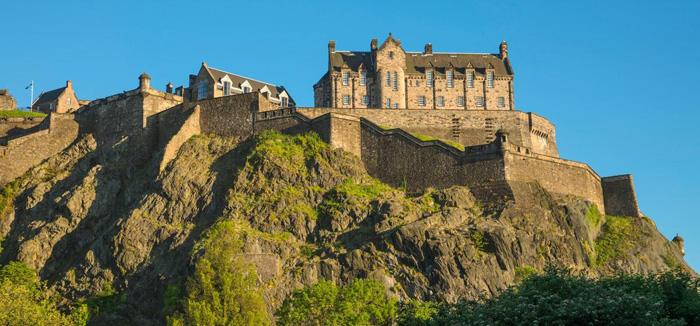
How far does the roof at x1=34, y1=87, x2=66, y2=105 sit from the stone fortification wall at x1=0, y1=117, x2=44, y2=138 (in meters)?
21.3

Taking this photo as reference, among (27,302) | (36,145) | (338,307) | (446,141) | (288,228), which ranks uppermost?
(36,145)

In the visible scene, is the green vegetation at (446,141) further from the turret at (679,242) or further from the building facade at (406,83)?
the turret at (679,242)

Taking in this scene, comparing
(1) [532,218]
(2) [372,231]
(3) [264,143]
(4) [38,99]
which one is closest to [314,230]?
(2) [372,231]

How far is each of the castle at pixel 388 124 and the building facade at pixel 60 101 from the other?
19.6 metres

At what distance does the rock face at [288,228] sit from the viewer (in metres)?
60.5

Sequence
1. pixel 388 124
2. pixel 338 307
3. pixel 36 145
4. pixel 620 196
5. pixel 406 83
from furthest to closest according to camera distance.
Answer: pixel 406 83 < pixel 36 145 < pixel 388 124 < pixel 620 196 < pixel 338 307

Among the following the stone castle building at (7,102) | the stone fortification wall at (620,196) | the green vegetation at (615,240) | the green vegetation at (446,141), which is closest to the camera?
the green vegetation at (615,240)

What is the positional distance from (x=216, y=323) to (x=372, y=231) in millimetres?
14573

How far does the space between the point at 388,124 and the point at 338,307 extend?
27737mm

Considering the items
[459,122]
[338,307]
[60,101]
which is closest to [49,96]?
[60,101]

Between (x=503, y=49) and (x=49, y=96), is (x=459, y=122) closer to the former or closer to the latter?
(x=503, y=49)

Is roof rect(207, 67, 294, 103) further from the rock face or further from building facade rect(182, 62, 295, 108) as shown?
the rock face

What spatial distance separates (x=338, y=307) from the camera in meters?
53.1

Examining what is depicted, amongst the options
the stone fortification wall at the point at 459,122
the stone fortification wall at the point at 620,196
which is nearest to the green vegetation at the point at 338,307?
the stone fortification wall at the point at 459,122
